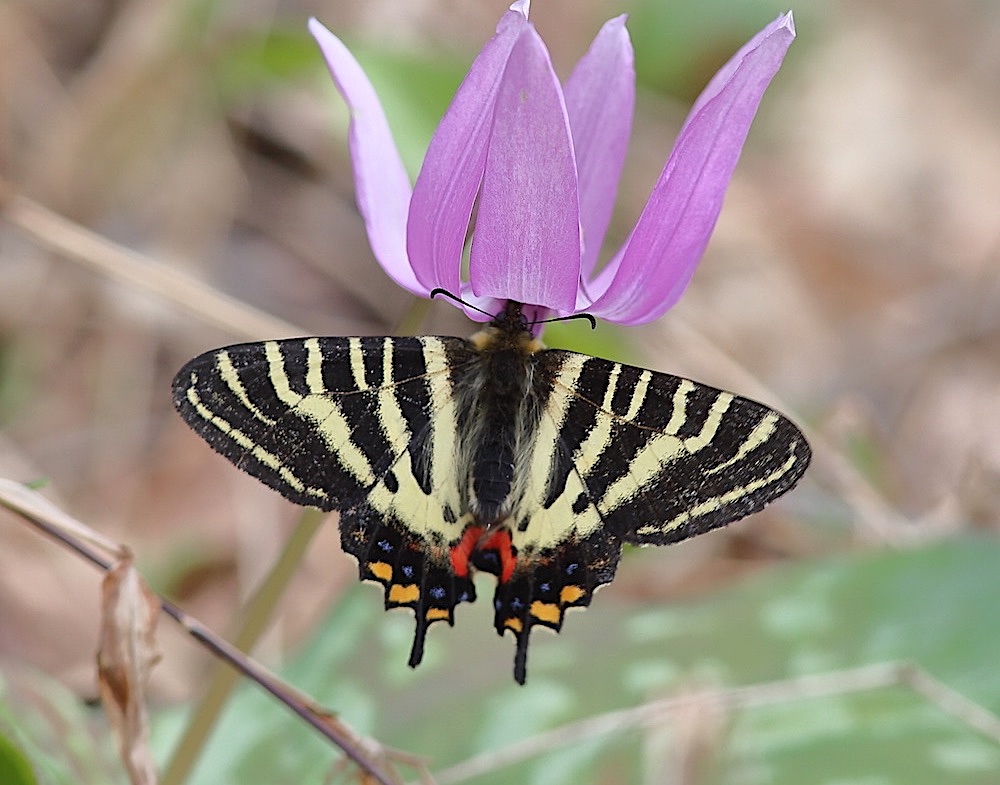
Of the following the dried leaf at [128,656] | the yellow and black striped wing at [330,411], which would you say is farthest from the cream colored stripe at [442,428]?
the dried leaf at [128,656]

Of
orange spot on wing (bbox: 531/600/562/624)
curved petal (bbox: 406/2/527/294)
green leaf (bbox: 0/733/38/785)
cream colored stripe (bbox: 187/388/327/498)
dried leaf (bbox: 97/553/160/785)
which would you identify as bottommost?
green leaf (bbox: 0/733/38/785)

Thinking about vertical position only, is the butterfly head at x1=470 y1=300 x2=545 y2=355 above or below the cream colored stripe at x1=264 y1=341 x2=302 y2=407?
above

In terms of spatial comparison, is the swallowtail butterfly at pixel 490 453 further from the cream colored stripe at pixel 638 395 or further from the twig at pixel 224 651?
the twig at pixel 224 651

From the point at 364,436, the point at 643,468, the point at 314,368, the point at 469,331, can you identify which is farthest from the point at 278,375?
the point at 469,331

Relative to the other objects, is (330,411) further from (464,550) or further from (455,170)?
(455,170)

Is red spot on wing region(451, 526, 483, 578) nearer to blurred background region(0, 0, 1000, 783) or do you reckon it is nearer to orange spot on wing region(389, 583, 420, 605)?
orange spot on wing region(389, 583, 420, 605)

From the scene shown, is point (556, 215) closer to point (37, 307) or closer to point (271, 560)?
point (271, 560)

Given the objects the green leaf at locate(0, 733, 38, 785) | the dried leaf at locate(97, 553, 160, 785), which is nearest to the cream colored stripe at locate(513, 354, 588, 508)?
the dried leaf at locate(97, 553, 160, 785)

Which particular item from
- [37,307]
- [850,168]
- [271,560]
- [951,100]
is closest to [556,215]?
[271,560]
